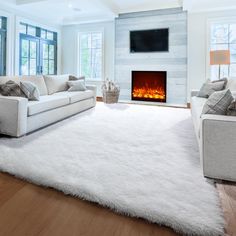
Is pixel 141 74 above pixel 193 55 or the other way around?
the other way around

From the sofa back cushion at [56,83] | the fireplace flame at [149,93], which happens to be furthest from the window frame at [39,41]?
the fireplace flame at [149,93]

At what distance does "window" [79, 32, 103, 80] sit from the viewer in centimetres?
722

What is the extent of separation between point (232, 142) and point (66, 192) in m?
1.34

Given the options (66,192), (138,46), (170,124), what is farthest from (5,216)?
(138,46)

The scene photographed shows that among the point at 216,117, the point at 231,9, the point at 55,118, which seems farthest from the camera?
the point at 231,9

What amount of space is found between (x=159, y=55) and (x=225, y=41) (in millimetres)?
1720

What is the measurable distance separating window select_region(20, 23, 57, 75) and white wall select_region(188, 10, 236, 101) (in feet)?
14.6

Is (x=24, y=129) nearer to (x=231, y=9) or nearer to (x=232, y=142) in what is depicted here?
(x=232, y=142)

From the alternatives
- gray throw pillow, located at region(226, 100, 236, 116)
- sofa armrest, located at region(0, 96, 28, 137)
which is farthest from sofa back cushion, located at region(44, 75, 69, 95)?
gray throw pillow, located at region(226, 100, 236, 116)

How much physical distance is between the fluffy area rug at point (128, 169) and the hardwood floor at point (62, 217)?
0.19 ft

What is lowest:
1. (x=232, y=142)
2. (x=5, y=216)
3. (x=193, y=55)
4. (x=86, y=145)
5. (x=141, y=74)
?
(x=5, y=216)

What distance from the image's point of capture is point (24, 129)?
3016 mm

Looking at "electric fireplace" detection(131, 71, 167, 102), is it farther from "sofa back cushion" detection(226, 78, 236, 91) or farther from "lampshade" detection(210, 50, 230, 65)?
"sofa back cushion" detection(226, 78, 236, 91)

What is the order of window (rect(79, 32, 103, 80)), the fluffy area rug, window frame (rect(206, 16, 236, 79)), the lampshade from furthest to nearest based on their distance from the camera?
window (rect(79, 32, 103, 80)), window frame (rect(206, 16, 236, 79)), the lampshade, the fluffy area rug
